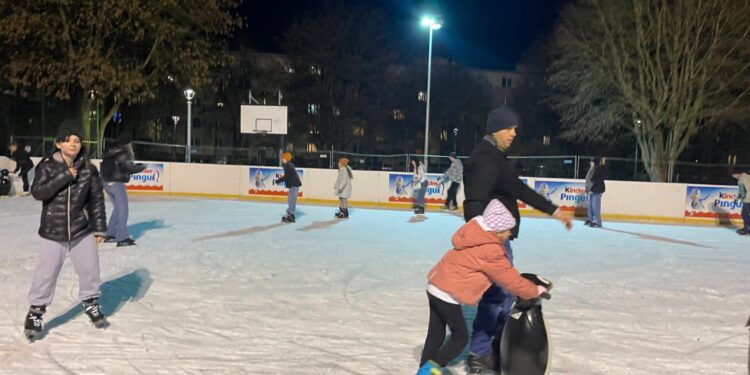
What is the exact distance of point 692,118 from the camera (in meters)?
23.7

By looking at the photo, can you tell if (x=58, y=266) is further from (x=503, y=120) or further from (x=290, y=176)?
(x=290, y=176)

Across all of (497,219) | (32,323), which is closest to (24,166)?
(32,323)

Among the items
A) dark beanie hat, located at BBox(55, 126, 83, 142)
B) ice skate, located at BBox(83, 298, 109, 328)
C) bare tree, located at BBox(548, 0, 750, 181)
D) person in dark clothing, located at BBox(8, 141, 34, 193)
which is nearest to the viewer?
dark beanie hat, located at BBox(55, 126, 83, 142)

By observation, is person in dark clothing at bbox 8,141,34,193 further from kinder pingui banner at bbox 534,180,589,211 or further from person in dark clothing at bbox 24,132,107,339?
kinder pingui banner at bbox 534,180,589,211

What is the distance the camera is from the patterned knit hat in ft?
10.3

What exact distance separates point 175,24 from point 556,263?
815 inches

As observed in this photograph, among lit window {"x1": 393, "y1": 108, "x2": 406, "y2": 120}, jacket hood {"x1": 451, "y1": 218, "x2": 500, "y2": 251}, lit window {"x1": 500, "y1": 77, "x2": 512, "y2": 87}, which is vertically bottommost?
jacket hood {"x1": 451, "y1": 218, "x2": 500, "y2": 251}

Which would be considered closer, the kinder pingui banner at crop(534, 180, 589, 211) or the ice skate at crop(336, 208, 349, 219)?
the ice skate at crop(336, 208, 349, 219)

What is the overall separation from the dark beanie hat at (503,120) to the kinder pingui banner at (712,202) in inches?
590

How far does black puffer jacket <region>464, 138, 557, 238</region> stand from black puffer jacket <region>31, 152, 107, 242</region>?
293cm

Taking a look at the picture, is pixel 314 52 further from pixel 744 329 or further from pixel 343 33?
pixel 744 329

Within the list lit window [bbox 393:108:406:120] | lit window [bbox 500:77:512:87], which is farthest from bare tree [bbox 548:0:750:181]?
lit window [bbox 500:77:512:87]

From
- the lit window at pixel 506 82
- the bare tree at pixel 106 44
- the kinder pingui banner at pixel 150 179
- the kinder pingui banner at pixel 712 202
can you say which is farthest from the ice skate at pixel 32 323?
the lit window at pixel 506 82

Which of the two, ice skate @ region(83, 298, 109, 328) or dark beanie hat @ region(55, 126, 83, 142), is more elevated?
dark beanie hat @ region(55, 126, 83, 142)
